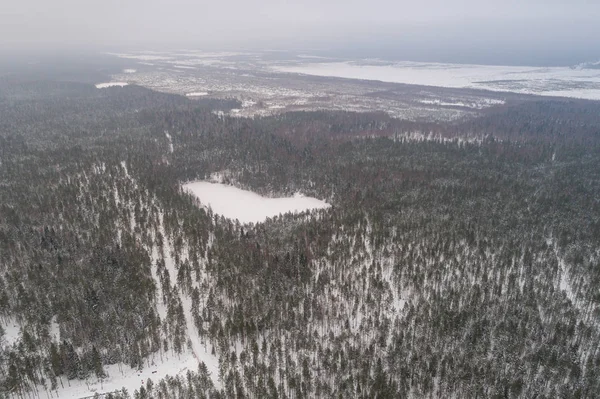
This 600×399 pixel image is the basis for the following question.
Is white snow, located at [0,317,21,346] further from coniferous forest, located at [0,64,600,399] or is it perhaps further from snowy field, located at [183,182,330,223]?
snowy field, located at [183,182,330,223]

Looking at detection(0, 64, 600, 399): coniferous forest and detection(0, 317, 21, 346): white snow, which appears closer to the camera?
detection(0, 64, 600, 399): coniferous forest

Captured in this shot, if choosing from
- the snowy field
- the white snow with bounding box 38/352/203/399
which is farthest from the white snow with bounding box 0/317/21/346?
the snowy field

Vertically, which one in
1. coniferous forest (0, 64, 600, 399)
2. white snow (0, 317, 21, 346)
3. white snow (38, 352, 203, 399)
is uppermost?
coniferous forest (0, 64, 600, 399)

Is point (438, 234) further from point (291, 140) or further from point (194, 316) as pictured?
point (291, 140)

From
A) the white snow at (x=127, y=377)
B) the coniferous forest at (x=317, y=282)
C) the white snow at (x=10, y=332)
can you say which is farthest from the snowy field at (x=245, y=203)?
the white snow at (x=10, y=332)

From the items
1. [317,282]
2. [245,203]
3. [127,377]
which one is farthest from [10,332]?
[245,203]

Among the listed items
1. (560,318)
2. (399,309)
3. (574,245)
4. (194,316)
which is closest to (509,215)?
(574,245)

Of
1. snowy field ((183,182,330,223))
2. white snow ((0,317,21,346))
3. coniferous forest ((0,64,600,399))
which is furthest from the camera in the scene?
snowy field ((183,182,330,223))

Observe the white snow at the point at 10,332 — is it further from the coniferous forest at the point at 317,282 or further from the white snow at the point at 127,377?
the white snow at the point at 127,377
